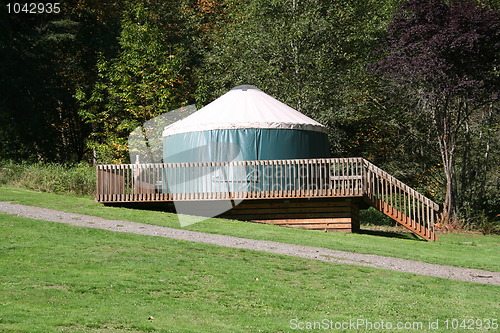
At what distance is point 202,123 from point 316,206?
139 inches

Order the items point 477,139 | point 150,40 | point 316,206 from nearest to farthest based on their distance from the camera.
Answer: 1. point 316,206
2. point 477,139
3. point 150,40

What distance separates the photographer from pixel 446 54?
16.5 m

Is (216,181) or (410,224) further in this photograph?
(216,181)

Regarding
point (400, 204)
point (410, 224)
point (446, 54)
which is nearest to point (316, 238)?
point (400, 204)

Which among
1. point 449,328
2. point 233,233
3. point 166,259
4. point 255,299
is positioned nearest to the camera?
point 449,328

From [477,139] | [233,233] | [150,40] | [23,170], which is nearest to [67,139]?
[150,40]

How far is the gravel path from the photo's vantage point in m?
8.61

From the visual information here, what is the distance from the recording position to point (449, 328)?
564cm

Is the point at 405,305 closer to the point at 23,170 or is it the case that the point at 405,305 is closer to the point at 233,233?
the point at 233,233

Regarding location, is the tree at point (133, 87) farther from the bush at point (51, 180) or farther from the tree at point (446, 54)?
the tree at point (446, 54)

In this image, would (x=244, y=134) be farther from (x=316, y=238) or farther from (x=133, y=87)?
(x=133, y=87)

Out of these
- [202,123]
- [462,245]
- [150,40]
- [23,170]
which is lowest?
[462,245]

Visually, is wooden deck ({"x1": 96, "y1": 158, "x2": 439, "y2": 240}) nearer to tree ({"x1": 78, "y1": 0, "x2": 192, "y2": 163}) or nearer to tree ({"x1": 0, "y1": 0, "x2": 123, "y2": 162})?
tree ({"x1": 78, "y1": 0, "x2": 192, "y2": 163})

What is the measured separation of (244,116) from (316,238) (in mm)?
5051
